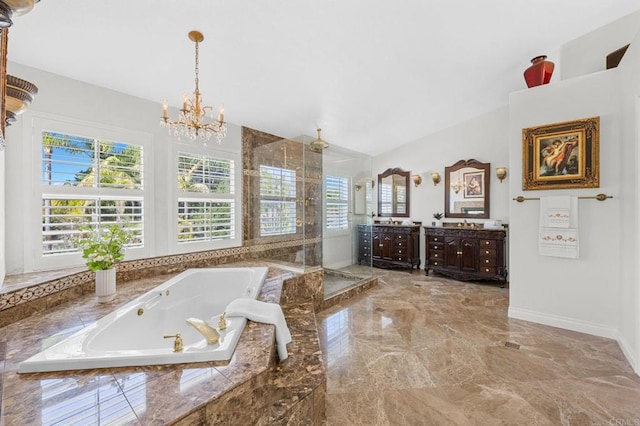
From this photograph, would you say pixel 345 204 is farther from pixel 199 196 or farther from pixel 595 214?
pixel 595 214

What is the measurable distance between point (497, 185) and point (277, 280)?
4271 mm

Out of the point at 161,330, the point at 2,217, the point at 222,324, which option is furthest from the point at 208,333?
the point at 2,217

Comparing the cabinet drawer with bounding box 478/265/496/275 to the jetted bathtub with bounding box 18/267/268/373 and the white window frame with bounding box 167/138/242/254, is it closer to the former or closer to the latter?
the jetted bathtub with bounding box 18/267/268/373

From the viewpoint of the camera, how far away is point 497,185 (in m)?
4.82

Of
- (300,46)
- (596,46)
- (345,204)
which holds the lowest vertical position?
(345,204)

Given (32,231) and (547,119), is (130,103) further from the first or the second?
(547,119)

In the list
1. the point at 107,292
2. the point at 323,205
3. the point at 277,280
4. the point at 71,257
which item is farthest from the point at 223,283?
the point at 323,205

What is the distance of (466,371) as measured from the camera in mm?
2141

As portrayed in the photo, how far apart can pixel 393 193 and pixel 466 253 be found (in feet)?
6.57

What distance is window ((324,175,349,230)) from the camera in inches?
178

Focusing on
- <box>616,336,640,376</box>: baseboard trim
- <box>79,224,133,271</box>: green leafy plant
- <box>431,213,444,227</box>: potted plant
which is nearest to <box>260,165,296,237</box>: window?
<box>79,224,133,271</box>: green leafy plant

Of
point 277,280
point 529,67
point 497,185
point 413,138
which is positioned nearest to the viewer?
point 277,280

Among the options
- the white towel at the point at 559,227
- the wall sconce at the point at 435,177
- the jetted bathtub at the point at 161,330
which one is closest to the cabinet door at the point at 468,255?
the wall sconce at the point at 435,177

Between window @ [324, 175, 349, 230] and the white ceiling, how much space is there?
1.16 m
